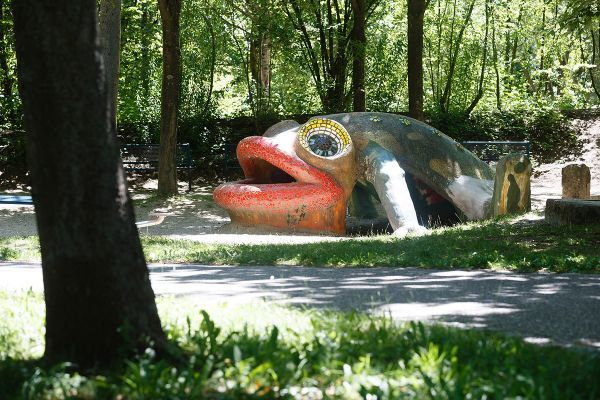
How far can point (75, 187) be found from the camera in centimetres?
430

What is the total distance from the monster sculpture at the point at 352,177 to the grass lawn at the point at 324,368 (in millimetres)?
10548

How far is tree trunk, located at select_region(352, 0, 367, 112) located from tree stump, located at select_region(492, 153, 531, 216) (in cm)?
1057

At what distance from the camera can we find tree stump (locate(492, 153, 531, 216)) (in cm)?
1499

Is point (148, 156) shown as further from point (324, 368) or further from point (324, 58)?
point (324, 368)

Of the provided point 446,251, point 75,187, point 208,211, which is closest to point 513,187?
point 446,251

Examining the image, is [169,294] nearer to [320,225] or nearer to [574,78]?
[320,225]

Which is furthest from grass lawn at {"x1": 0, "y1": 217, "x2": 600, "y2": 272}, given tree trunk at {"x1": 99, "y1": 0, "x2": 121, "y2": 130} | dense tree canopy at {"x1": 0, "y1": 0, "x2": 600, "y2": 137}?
dense tree canopy at {"x1": 0, "y1": 0, "x2": 600, "y2": 137}

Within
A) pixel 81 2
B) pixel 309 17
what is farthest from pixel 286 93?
pixel 81 2

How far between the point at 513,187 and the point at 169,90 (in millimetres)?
9657

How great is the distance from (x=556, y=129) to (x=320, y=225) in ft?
47.5

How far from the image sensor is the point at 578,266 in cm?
847

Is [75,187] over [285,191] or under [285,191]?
over

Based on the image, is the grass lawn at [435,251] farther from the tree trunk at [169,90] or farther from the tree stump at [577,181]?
the tree trunk at [169,90]

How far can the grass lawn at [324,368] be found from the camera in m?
3.86
